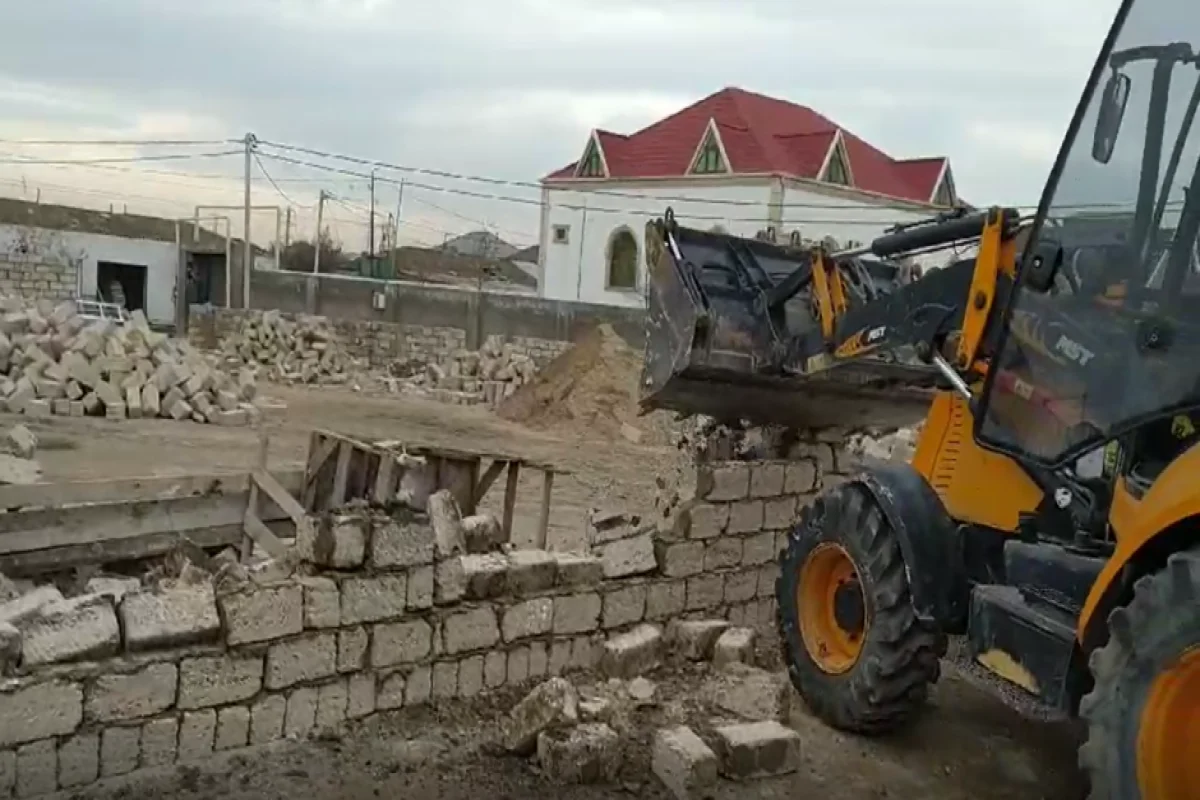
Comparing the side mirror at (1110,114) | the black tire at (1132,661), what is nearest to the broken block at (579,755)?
the black tire at (1132,661)

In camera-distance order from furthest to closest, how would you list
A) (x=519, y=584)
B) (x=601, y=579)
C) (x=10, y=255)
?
(x=10, y=255), (x=601, y=579), (x=519, y=584)

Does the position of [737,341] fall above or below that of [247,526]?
above

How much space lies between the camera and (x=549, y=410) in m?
18.9

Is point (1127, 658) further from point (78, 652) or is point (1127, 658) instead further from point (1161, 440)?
point (78, 652)

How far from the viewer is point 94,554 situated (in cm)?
632

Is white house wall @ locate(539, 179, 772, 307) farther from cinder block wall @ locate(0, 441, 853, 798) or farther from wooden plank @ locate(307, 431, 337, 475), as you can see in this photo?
cinder block wall @ locate(0, 441, 853, 798)

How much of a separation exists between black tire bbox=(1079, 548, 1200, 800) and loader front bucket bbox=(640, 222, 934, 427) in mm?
2557

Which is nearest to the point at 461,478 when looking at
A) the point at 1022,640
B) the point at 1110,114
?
the point at 1022,640

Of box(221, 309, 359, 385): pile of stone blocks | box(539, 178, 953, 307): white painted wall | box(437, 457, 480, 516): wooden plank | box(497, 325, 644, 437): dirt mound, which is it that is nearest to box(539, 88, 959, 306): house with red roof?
box(539, 178, 953, 307): white painted wall

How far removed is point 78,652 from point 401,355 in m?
21.6

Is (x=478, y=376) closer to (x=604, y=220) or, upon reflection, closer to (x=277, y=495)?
(x=604, y=220)

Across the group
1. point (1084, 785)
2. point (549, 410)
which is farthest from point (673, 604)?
point (549, 410)

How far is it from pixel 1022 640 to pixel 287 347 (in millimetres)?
21875

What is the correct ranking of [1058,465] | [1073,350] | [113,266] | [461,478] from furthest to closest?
[113,266] → [461,478] → [1058,465] → [1073,350]
